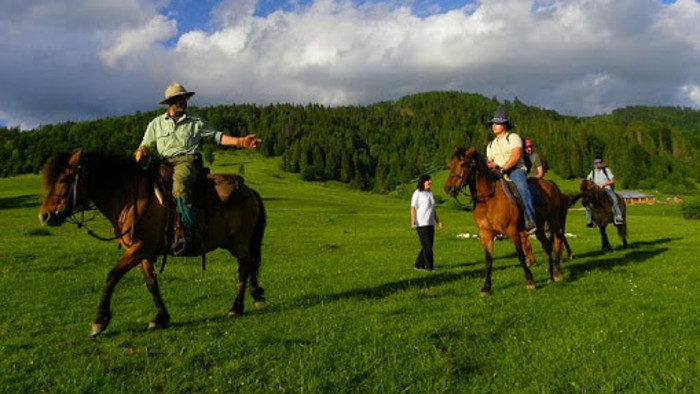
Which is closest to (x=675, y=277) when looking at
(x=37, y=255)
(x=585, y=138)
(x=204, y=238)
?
(x=204, y=238)

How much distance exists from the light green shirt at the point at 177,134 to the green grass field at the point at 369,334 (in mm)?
3415

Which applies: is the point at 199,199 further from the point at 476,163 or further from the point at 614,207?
the point at 614,207

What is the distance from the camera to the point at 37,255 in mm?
21078

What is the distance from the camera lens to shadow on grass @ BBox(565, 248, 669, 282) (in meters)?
14.4

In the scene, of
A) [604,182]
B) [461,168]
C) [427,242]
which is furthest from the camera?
[604,182]

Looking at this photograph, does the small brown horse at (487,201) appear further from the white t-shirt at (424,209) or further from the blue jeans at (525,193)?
the white t-shirt at (424,209)

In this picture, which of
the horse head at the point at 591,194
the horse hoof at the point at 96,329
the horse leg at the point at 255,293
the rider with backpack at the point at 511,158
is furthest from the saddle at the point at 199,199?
the horse head at the point at 591,194

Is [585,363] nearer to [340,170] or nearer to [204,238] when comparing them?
[204,238]

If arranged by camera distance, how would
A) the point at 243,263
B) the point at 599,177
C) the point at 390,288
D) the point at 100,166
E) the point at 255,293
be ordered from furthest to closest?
the point at 599,177 < the point at 390,288 < the point at 255,293 < the point at 243,263 < the point at 100,166

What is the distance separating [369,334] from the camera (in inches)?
314

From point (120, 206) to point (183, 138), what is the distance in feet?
5.73

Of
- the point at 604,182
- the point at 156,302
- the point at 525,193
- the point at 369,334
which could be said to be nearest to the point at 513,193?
the point at 525,193

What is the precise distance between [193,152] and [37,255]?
16.2 metres

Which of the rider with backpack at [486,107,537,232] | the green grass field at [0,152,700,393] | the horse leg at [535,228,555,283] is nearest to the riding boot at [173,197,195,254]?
the green grass field at [0,152,700,393]
